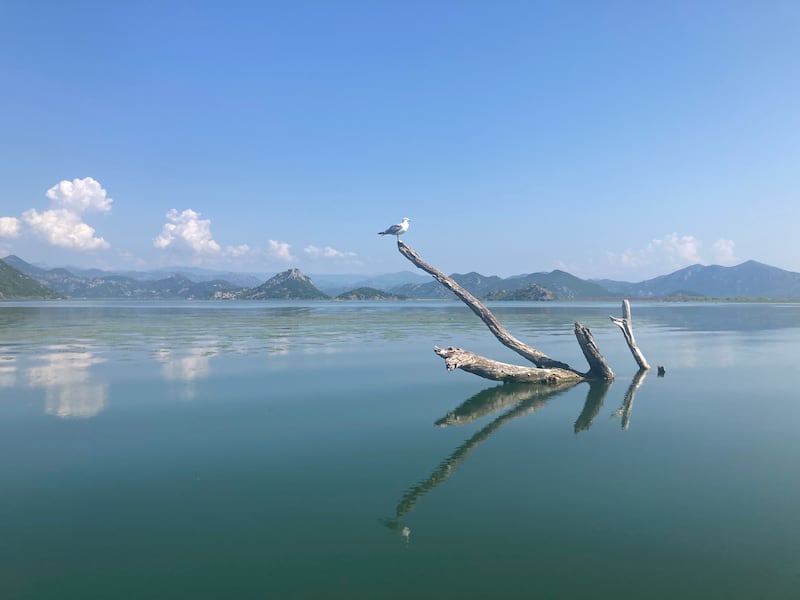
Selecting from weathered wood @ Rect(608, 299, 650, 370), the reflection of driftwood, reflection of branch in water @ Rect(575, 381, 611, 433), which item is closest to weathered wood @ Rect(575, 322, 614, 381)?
the reflection of driftwood

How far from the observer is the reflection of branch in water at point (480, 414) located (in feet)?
32.6

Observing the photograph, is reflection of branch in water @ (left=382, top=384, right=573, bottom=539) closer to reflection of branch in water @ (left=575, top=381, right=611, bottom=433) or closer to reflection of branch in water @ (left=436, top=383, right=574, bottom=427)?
reflection of branch in water @ (left=436, top=383, right=574, bottom=427)

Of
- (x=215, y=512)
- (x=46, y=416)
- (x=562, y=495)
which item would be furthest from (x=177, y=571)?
(x=46, y=416)

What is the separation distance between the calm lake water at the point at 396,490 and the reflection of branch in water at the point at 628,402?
0.16 metres

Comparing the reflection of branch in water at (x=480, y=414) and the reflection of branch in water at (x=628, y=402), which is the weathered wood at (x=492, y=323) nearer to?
the reflection of branch in water at (x=480, y=414)

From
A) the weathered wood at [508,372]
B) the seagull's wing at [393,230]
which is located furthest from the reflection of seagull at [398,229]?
the weathered wood at [508,372]

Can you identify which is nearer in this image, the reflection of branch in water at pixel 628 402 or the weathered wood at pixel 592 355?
the reflection of branch in water at pixel 628 402

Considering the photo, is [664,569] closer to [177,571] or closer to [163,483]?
[177,571]

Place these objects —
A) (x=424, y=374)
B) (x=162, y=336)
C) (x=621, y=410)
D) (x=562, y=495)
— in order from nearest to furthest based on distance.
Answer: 1. (x=562, y=495)
2. (x=621, y=410)
3. (x=424, y=374)
4. (x=162, y=336)

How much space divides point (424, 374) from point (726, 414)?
13517 mm

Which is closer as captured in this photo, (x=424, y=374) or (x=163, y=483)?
(x=163, y=483)

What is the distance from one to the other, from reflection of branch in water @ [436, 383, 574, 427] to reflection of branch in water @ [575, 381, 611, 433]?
131 cm

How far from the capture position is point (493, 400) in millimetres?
20641

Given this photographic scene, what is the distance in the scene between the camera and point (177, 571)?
7.63 meters
